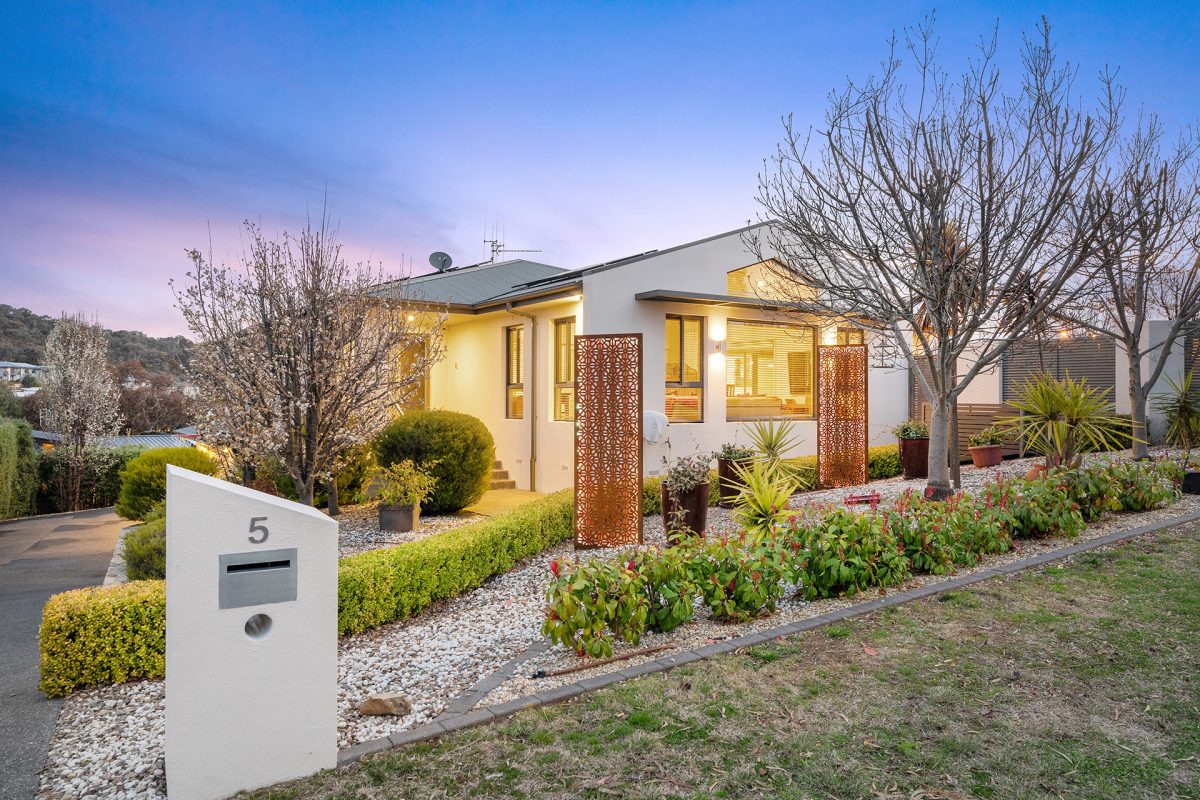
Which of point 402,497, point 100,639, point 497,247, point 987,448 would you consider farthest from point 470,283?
point 100,639

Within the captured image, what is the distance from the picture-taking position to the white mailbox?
2471 mm

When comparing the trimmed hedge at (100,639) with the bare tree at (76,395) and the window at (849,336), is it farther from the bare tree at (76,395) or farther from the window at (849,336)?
the bare tree at (76,395)

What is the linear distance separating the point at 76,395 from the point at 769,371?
14.5m

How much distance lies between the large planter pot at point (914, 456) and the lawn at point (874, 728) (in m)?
7.19

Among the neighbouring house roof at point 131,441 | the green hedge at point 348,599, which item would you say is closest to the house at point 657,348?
the green hedge at point 348,599

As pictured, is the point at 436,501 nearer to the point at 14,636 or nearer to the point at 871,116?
the point at 14,636

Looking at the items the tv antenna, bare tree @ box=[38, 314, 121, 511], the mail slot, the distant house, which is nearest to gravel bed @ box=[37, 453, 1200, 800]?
the mail slot

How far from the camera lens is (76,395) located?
14.2 meters

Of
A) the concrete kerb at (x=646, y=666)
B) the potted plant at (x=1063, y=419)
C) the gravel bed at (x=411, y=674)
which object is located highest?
the potted plant at (x=1063, y=419)

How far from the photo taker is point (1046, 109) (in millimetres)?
6918

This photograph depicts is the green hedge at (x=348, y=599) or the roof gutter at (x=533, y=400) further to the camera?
the roof gutter at (x=533, y=400)

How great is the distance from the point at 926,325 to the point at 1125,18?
15.8ft

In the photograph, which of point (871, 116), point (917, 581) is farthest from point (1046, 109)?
point (917, 581)

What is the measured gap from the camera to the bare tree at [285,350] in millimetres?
6844
